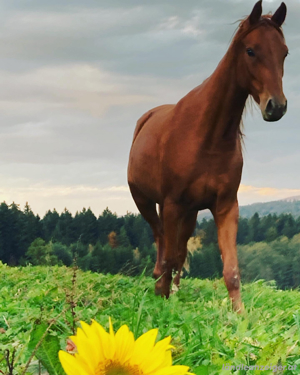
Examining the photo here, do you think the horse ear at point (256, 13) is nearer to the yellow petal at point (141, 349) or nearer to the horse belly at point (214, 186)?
the horse belly at point (214, 186)

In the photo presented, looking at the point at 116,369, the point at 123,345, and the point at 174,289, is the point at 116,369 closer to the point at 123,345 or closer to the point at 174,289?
the point at 123,345

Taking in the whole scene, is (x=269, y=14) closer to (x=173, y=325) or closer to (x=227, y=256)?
(x=227, y=256)

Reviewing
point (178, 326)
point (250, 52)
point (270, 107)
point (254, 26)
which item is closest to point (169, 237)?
point (178, 326)

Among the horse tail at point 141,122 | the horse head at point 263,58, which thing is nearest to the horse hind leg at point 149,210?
the horse tail at point 141,122

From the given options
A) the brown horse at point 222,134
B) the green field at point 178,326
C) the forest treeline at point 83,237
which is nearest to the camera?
the green field at point 178,326

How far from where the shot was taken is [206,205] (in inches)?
159

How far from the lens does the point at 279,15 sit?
371cm

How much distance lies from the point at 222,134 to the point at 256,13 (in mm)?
993

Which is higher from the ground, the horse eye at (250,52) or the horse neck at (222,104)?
the horse eye at (250,52)

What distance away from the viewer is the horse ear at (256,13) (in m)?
3.57

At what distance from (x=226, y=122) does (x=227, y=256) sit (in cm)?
113

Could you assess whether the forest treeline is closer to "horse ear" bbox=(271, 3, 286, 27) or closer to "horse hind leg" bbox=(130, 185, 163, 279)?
"horse hind leg" bbox=(130, 185, 163, 279)

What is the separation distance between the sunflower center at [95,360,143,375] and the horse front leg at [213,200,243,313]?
297 centimetres

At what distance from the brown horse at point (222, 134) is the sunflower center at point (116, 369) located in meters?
2.67
